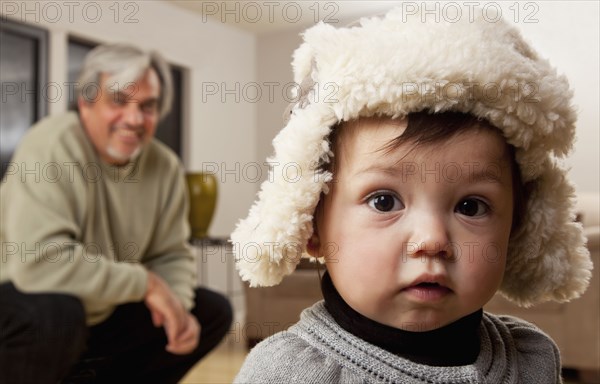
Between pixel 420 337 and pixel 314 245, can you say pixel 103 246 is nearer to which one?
pixel 314 245

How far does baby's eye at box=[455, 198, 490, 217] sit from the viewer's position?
69cm

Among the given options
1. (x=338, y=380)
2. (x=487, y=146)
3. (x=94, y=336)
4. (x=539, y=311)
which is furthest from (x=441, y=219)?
(x=539, y=311)

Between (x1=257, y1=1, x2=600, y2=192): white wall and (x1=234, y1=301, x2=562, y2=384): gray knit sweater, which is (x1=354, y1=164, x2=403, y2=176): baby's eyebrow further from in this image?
(x1=257, y1=1, x2=600, y2=192): white wall

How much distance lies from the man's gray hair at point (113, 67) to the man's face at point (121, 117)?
13 mm

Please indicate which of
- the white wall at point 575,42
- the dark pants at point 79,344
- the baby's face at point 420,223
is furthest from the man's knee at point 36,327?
the baby's face at point 420,223

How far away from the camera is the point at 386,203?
0.68 meters

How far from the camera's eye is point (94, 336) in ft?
6.32

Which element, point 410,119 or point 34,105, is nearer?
point 410,119

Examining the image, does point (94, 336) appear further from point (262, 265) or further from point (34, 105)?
point (262, 265)

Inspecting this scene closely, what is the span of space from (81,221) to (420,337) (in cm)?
135

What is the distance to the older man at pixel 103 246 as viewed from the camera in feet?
5.82

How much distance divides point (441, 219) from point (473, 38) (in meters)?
0.19

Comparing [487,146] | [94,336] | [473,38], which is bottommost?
[94,336]

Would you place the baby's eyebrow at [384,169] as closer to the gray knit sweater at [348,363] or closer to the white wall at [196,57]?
the gray knit sweater at [348,363]
